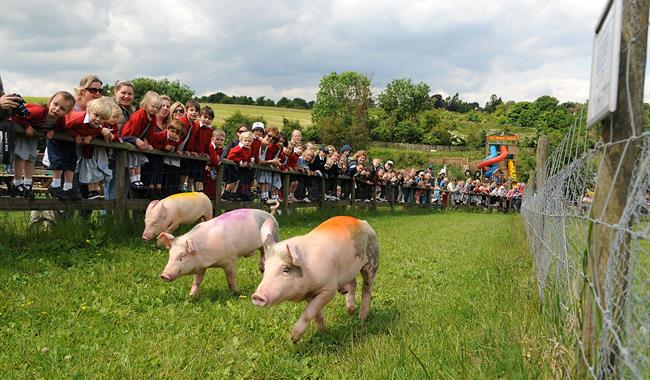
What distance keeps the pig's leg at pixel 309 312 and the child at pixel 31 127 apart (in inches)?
160

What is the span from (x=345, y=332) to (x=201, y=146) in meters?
5.89

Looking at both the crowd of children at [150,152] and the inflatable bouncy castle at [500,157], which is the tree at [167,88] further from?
the crowd of children at [150,152]

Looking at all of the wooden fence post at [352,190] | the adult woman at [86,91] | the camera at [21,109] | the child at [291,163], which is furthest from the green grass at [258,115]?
the camera at [21,109]

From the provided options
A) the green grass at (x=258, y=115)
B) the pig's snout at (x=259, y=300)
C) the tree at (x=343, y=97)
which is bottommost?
the pig's snout at (x=259, y=300)

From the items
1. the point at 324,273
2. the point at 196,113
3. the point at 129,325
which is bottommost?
the point at 129,325

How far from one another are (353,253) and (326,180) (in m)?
11.9

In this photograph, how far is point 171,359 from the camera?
355cm

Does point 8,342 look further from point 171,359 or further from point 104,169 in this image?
point 104,169

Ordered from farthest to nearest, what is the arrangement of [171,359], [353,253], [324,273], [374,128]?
[374,128]
[353,253]
[324,273]
[171,359]

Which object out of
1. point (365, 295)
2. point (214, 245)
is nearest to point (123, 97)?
point (214, 245)

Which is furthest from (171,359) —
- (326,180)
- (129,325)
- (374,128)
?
(374,128)

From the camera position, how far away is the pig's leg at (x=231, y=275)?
534 cm

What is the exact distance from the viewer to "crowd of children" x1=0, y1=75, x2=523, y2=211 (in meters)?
6.46

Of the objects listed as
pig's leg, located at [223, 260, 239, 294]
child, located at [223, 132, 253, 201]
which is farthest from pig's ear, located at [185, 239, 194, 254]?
child, located at [223, 132, 253, 201]
